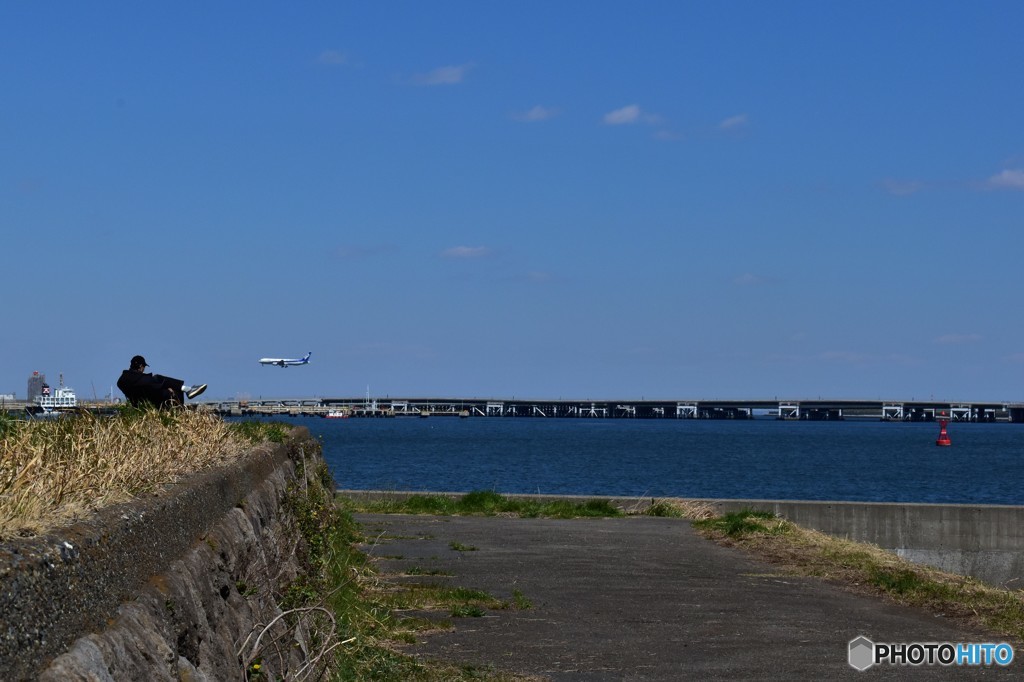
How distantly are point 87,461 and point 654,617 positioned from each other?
22.6 ft

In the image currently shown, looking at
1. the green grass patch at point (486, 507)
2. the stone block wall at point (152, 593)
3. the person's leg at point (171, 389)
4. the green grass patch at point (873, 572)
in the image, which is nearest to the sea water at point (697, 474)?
the green grass patch at point (486, 507)

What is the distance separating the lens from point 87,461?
5.98 metres

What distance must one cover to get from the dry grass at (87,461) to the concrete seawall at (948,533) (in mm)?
14326

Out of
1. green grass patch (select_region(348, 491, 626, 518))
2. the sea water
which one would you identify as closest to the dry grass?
green grass patch (select_region(348, 491, 626, 518))

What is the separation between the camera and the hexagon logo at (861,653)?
30.9 ft

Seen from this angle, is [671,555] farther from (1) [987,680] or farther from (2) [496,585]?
(1) [987,680]

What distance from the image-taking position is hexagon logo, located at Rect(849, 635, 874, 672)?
30.9ft

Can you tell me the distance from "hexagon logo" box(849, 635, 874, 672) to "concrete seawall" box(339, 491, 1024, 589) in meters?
11.3

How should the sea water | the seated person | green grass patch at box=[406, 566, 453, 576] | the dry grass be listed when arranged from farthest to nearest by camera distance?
the sea water
green grass patch at box=[406, 566, 453, 576]
the seated person
the dry grass

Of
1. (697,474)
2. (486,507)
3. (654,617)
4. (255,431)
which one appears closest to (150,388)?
(255,431)

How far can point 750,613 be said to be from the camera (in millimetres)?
11641

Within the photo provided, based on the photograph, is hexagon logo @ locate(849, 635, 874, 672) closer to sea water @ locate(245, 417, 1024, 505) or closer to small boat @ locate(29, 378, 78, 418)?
small boat @ locate(29, 378, 78, 418)

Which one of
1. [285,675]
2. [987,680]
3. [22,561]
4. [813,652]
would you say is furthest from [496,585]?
[22,561]

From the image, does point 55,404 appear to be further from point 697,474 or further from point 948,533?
point 697,474
